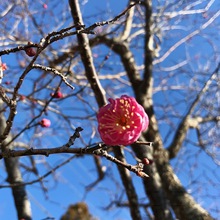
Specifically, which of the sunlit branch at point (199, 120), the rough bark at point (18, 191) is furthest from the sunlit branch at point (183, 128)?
the rough bark at point (18, 191)

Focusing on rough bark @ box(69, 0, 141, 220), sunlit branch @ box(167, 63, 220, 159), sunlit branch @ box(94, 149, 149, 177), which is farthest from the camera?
sunlit branch @ box(167, 63, 220, 159)

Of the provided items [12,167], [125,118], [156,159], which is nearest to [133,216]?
[156,159]

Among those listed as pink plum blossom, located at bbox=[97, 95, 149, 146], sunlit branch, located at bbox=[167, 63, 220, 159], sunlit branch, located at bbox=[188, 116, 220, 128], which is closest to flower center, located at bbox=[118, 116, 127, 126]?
pink plum blossom, located at bbox=[97, 95, 149, 146]

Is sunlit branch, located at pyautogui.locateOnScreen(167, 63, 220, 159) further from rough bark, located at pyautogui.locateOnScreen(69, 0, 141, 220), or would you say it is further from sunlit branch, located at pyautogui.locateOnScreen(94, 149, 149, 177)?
sunlit branch, located at pyautogui.locateOnScreen(94, 149, 149, 177)

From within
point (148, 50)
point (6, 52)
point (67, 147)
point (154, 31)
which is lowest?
point (67, 147)

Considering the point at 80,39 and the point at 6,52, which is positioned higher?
the point at 80,39

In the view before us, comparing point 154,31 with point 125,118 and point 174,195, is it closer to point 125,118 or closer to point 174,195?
point 174,195

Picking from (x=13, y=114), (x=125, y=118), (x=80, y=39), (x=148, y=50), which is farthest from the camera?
(x=148, y=50)

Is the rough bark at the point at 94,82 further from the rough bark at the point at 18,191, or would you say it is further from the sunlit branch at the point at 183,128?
the sunlit branch at the point at 183,128

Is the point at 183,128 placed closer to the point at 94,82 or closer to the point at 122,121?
the point at 94,82
